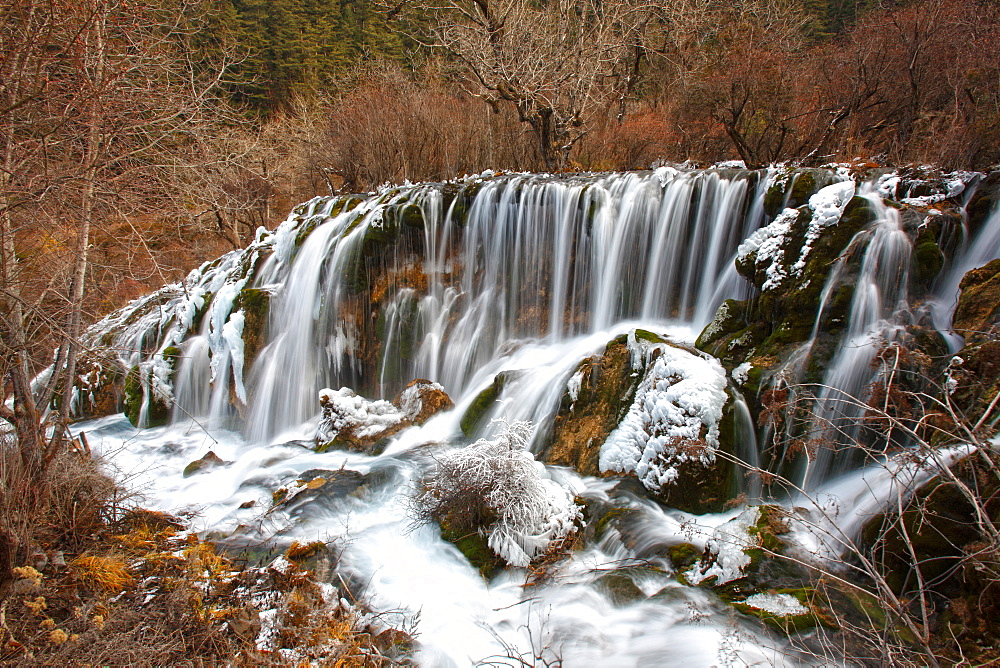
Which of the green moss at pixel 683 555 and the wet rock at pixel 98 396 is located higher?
the green moss at pixel 683 555

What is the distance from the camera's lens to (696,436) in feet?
16.6

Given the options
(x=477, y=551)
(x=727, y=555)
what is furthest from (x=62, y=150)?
(x=727, y=555)

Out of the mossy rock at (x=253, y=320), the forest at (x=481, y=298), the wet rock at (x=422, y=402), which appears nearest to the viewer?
the forest at (x=481, y=298)

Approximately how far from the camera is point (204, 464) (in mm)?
7348

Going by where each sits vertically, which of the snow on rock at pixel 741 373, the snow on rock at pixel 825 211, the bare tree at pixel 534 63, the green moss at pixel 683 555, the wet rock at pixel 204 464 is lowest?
the wet rock at pixel 204 464

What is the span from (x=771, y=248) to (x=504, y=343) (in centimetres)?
423

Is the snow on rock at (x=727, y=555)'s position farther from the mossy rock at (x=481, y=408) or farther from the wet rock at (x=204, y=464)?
the wet rock at (x=204, y=464)

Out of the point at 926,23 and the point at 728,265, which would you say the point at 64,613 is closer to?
the point at 728,265

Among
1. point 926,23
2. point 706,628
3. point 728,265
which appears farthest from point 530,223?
point 926,23

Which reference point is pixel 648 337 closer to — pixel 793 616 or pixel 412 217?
pixel 793 616

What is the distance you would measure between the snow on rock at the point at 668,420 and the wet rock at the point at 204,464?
546 cm

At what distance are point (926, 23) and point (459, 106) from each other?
10.4 metres

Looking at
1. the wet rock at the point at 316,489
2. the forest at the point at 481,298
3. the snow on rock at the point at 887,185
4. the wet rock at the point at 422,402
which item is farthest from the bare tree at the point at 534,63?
the wet rock at the point at 316,489

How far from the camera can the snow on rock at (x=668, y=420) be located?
5082 millimetres
